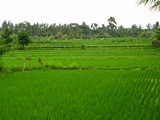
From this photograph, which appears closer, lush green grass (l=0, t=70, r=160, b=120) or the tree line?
lush green grass (l=0, t=70, r=160, b=120)

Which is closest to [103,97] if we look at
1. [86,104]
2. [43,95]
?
[86,104]

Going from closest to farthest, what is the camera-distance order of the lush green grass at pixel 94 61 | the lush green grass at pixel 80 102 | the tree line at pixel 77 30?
1. the lush green grass at pixel 80 102
2. the lush green grass at pixel 94 61
3. the tree line at pixel 77 30

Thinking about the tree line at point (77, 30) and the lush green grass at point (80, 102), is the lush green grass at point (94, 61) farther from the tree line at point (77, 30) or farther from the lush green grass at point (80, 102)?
the tree line at point (77, 30)

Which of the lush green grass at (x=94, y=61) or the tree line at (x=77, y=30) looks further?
the tree line at (x=77, y=30)

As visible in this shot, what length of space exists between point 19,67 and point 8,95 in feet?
32.1

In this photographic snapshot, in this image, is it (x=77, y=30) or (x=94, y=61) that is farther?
(x=77, y=30)

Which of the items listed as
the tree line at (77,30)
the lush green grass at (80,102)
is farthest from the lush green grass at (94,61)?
the tree line at (77,30)

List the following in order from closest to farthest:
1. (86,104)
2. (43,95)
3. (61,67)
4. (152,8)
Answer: (86,104) → (152,8) → (43,95) → (61,67)

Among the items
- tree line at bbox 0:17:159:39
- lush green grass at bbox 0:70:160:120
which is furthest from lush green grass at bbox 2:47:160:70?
tree line at bbox 0:17:159:39

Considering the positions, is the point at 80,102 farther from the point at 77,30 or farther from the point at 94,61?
the point at 77,30

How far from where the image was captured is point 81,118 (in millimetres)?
6098

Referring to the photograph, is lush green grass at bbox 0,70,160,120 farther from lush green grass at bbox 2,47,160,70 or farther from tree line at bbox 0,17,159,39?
tree line at bbox 0,17,159,39

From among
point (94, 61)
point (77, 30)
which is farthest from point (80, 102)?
point (77, 30)

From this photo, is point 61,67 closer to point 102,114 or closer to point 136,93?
point 136,93
